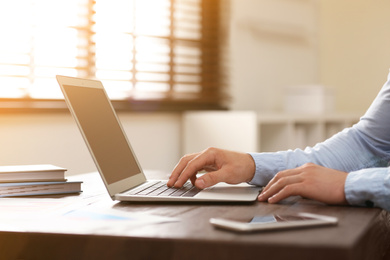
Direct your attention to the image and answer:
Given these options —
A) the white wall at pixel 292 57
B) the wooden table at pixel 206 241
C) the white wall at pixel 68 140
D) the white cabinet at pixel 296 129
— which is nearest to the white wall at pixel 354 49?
the white wall at pixel 292 57

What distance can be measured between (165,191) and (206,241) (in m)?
0.43

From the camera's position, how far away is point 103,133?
1243 millimetres

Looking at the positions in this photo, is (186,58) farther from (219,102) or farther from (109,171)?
(109,171)

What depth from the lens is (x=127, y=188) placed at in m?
1.22

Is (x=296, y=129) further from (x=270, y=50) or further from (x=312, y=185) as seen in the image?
(x=312, y=185)

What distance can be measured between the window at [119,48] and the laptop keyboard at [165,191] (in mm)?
1309

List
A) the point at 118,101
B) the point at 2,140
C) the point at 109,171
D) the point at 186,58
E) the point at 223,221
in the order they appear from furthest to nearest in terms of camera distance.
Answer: the point at 186,58 < the point at 118,101 < the point at 2,140 < the point at 109,171 < the point at 223,221

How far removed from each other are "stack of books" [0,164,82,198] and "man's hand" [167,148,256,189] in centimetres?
24

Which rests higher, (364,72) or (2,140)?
(364,72)

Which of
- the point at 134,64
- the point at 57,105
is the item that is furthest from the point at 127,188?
the point at 134,64

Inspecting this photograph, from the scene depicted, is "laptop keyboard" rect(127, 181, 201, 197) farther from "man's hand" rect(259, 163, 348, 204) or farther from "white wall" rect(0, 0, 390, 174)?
"white wall" rect(0, 0, 390, 174)

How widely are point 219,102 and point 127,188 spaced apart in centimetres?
222

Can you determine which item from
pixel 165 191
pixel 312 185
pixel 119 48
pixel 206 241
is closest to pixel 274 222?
pixel 206 241

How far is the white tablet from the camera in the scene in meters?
0.79
